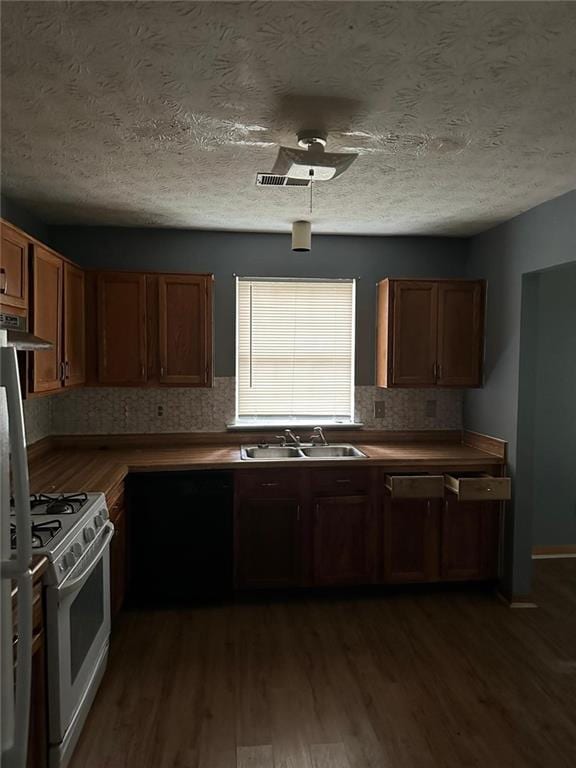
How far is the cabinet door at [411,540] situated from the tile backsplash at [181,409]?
2.63ft

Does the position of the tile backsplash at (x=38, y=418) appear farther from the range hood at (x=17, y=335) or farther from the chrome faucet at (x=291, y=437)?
the chrome faucet at (x=291, y=437)

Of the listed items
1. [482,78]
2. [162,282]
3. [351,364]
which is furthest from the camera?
[351,364]

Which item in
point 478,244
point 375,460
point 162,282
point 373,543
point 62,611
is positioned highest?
point 478,244

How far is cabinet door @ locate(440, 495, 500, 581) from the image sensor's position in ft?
11.3

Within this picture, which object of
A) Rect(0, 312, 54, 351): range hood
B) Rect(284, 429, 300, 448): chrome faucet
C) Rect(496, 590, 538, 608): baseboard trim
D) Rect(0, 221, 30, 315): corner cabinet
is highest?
Rect(0, 221, 30, 315): corner cabinet

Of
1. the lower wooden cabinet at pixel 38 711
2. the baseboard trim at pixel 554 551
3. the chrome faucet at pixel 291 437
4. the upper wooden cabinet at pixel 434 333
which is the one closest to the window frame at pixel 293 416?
the chrome faucet at pixel 291 437

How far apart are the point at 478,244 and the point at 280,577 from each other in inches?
110

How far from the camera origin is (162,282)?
3.51 meters

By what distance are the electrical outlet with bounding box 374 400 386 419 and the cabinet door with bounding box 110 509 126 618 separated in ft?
6.59

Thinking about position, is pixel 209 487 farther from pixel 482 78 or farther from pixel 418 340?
pixel 482 78

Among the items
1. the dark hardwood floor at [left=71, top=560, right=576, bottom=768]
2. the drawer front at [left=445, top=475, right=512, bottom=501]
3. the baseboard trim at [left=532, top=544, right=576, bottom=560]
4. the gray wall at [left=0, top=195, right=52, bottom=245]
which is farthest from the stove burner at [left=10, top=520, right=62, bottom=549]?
the baseboard trim at [left=532, top=544, right=576, bottom=560]

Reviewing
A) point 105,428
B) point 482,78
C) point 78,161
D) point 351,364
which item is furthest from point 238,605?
point 482,78

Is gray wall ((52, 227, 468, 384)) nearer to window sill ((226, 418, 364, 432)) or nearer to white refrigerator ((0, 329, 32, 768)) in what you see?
window sill ((226, 418, 364, 432))

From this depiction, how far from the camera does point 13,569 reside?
1.12m
